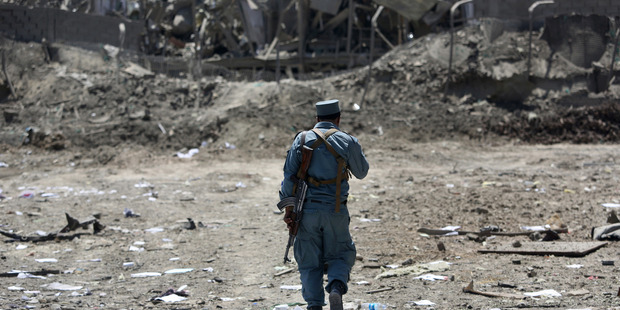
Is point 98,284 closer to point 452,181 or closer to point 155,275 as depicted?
point 155,275

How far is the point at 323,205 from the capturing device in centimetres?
374

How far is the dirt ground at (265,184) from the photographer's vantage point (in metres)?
4.86

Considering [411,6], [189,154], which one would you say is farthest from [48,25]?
[411,6]

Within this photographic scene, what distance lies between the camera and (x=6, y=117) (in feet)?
50.6

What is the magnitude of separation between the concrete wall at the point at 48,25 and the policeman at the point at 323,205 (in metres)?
15.2

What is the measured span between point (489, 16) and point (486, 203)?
8782 millimetres

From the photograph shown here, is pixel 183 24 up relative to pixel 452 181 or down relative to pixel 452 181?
up

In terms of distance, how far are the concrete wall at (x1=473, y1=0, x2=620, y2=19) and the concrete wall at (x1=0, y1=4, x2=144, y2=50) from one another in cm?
1013

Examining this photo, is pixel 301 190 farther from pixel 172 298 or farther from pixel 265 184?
pixel 265 184

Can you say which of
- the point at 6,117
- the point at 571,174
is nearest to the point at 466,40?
the point at 571,174

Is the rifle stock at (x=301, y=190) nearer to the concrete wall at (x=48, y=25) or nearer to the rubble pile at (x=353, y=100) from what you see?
the rubble pile at (x=353, y=100)

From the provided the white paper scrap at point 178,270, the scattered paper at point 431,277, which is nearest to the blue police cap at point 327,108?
the scattered paper at point 431,277

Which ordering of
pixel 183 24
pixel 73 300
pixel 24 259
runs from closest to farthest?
pixel 73 300 < pixel 24 259 < pixel 183 24

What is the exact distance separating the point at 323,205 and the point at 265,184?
720 centimetres
